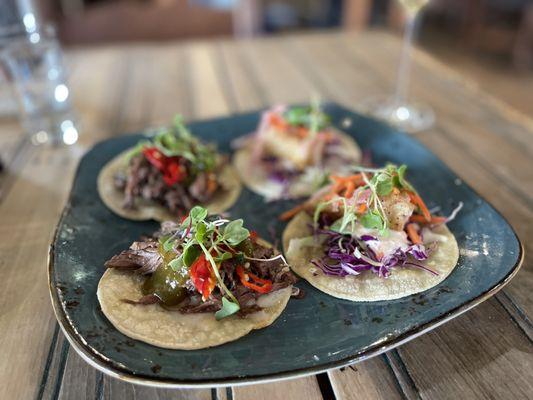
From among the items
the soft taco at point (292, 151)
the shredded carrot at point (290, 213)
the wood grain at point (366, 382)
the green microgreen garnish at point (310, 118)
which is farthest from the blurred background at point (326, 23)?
the wood grain at point (366, 382)

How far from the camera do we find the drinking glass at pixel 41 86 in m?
2.71

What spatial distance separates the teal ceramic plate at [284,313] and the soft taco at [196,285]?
2.1 inches

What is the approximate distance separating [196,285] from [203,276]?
4 centimetres

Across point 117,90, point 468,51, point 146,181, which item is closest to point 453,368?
point 146,181

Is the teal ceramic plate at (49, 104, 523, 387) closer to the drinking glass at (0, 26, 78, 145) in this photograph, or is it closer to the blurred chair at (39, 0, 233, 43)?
the drinking glass at (0, 26, 78, 145)

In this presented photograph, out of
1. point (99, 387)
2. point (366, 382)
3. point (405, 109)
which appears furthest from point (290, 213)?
point (405, 109)

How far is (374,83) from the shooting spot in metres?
3.63

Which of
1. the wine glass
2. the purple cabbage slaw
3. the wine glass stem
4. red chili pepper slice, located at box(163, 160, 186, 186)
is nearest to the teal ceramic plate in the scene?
the purple cabbage slaw

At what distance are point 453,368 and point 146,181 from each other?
5.12 feet

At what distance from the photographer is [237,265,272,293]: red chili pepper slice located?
158cm

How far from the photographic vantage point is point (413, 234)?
1833 millimetres

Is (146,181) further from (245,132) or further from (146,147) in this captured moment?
(245,132)

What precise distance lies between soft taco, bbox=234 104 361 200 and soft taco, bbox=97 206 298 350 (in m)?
0.73

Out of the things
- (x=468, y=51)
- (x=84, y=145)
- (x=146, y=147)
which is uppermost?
(x=146, y=147)
